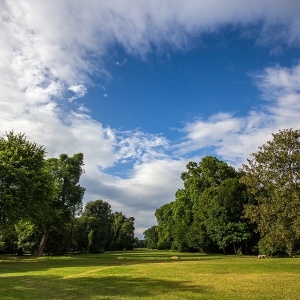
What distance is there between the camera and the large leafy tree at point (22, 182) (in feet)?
116

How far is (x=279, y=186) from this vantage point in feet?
97.7

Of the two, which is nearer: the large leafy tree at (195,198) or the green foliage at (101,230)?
the large leafy tree at (195,198)

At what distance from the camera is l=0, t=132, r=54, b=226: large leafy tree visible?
116 feet

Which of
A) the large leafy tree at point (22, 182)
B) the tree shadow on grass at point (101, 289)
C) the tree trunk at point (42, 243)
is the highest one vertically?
the large leafy tree at point (22, 182)

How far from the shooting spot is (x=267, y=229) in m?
30.2

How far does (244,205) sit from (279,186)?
19.1 feet

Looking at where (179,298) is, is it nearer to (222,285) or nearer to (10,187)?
(222,285)

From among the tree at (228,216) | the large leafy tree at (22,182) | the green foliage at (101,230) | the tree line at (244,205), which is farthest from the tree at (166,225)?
the large leafy tree at (22,182)

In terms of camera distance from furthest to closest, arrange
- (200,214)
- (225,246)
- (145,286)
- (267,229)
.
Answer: (200,214) → (225,246) → (267,229) → (145,286)

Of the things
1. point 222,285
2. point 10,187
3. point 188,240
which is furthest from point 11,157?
point 188,240

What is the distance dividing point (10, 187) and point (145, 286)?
24.9m

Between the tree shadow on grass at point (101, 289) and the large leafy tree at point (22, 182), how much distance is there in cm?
1837

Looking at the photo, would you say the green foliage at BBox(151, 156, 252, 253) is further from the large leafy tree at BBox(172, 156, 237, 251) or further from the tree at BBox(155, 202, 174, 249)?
the tree at BBox(155, 202, 174, 249)

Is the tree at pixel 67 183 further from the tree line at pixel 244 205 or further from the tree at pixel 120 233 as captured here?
the tree at pixel 120 233
